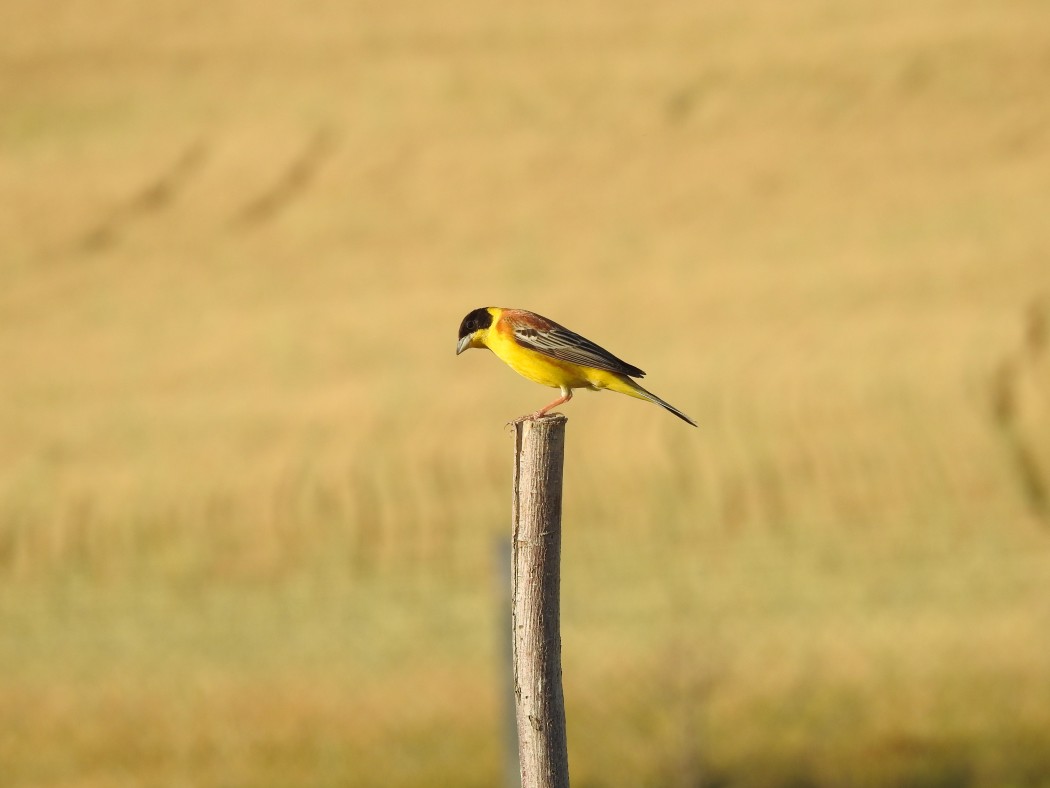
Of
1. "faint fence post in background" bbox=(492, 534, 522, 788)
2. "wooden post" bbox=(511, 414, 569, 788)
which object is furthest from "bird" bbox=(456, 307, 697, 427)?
"faint fence post in background" bbox=(492, 534, 522, 788)

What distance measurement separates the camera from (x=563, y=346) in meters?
7.99

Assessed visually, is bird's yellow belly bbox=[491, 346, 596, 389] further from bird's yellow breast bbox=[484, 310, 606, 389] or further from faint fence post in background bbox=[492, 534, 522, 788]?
faint fence post in background bbox=[492, 534, 522, 788]

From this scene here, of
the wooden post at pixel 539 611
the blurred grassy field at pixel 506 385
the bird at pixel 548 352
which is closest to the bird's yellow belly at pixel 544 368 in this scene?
the bird at pixel 548 352

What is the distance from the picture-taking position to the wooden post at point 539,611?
6.32 metres

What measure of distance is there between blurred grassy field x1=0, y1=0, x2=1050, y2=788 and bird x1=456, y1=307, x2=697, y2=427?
505 cm

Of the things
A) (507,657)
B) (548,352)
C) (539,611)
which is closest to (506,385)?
(507,657)

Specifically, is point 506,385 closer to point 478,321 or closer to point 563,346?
point 478,321

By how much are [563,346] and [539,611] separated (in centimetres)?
197

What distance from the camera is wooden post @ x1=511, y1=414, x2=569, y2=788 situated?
20.7ft

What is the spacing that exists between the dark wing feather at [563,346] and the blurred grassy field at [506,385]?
5320mm

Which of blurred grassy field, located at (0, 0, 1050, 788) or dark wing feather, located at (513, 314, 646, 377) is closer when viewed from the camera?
dark wing feather, located at (513, 314, 646, 377)

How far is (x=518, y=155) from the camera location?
117 feet

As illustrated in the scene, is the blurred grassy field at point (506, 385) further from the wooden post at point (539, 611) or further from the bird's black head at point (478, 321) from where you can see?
the wooden post at point (539, 611)

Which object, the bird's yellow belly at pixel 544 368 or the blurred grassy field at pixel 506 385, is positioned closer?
the bird's yellow belly at pixel 544 368
